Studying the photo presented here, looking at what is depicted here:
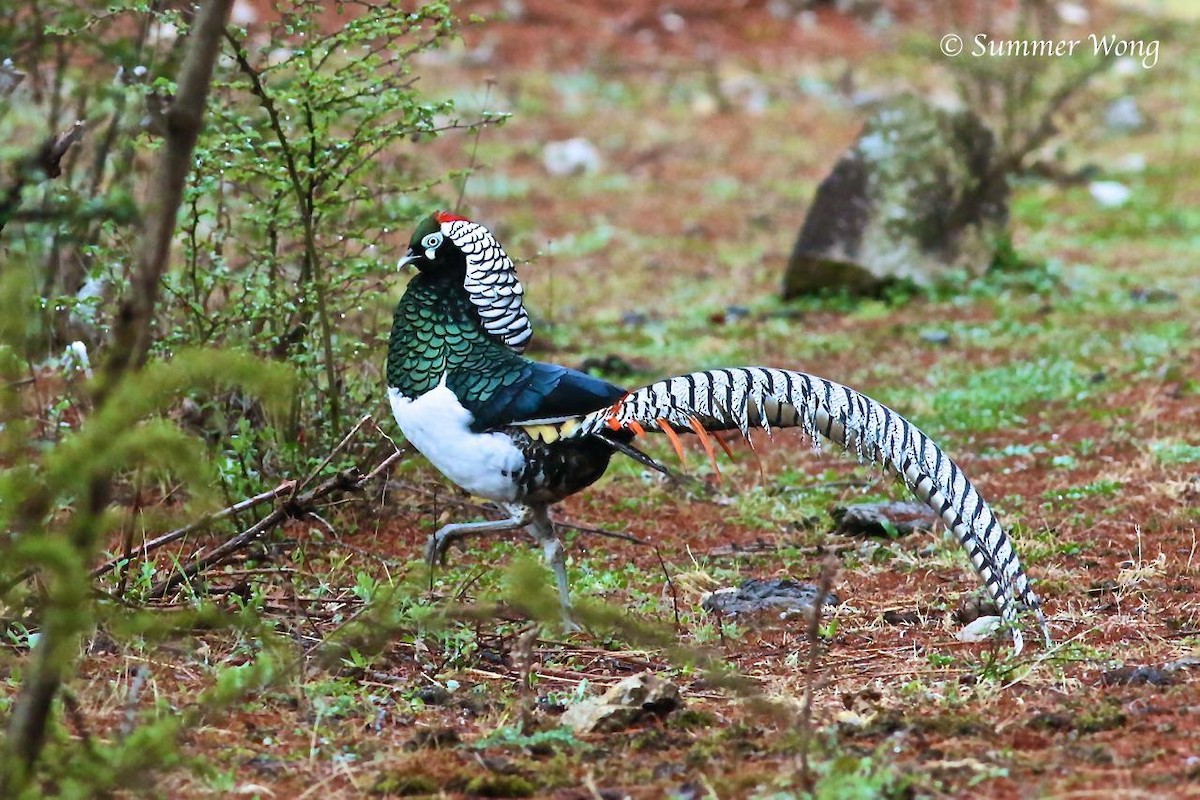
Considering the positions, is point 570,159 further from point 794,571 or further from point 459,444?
point 459,444

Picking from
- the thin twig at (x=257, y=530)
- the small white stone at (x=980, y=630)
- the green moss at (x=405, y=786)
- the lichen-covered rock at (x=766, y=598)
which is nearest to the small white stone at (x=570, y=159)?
the lichen-covered rock at (x=766, y=598)

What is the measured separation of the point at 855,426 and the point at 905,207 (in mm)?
6892

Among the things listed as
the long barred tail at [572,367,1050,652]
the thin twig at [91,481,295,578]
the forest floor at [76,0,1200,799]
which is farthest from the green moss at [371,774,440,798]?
the long barred tail at [572,367,1050,652]

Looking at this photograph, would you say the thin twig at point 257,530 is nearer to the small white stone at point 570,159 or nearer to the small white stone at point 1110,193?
the small white stone at point 1110,193

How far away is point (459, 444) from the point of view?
4.83 meters

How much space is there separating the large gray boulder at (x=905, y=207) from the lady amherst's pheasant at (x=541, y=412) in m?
6.34

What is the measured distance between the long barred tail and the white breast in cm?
37

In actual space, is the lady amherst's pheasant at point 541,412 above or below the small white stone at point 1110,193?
below

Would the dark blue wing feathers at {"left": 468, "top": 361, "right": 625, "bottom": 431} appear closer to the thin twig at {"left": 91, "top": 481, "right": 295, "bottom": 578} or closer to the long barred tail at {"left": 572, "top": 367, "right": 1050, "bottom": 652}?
the long barred tail at {"left": 572, "top": 367, "right": 1050, "bottom": 652}

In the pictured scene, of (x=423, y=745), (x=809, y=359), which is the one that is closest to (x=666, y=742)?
(x=423, y=745)

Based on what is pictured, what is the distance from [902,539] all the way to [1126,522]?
0.86m

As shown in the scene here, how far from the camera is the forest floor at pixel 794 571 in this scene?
3.79 metres

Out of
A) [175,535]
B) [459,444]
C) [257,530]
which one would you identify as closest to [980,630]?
[459,444]

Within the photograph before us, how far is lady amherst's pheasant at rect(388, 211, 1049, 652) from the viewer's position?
472cm
